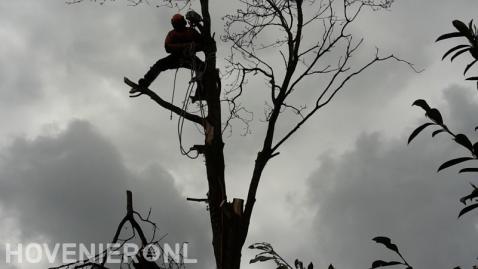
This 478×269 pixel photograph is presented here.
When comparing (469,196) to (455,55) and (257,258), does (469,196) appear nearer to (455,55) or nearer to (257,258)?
(455,55)

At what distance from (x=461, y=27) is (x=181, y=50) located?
4.49 metres

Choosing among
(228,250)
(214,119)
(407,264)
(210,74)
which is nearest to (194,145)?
(214,119)

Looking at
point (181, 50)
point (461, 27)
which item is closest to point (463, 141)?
point (461, 27)

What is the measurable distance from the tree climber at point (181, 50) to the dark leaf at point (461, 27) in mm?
4190

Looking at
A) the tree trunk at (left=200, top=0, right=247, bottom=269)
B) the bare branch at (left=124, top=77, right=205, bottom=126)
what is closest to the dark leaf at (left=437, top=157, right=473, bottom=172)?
the tree trunk at (left=200, top=0, right=247, bottom=269)

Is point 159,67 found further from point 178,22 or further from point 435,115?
point 435,115

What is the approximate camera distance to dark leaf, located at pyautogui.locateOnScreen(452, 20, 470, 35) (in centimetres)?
159

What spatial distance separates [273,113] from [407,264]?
13.2 feet

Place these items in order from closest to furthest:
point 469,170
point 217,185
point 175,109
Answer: point 469,170
point 217,185
point 175,109

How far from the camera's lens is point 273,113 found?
18.6 ft

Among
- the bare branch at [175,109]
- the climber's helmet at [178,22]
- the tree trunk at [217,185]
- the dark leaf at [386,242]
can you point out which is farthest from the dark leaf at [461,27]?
the climber's helmet at [178,22]

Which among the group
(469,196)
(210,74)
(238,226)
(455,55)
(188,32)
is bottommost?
(469,196)

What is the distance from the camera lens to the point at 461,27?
1597 millimetres

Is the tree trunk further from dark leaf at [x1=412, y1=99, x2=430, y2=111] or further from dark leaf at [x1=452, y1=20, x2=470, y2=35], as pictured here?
dark leaf at [x1=452, y1=20, x2=470, y2=35]
